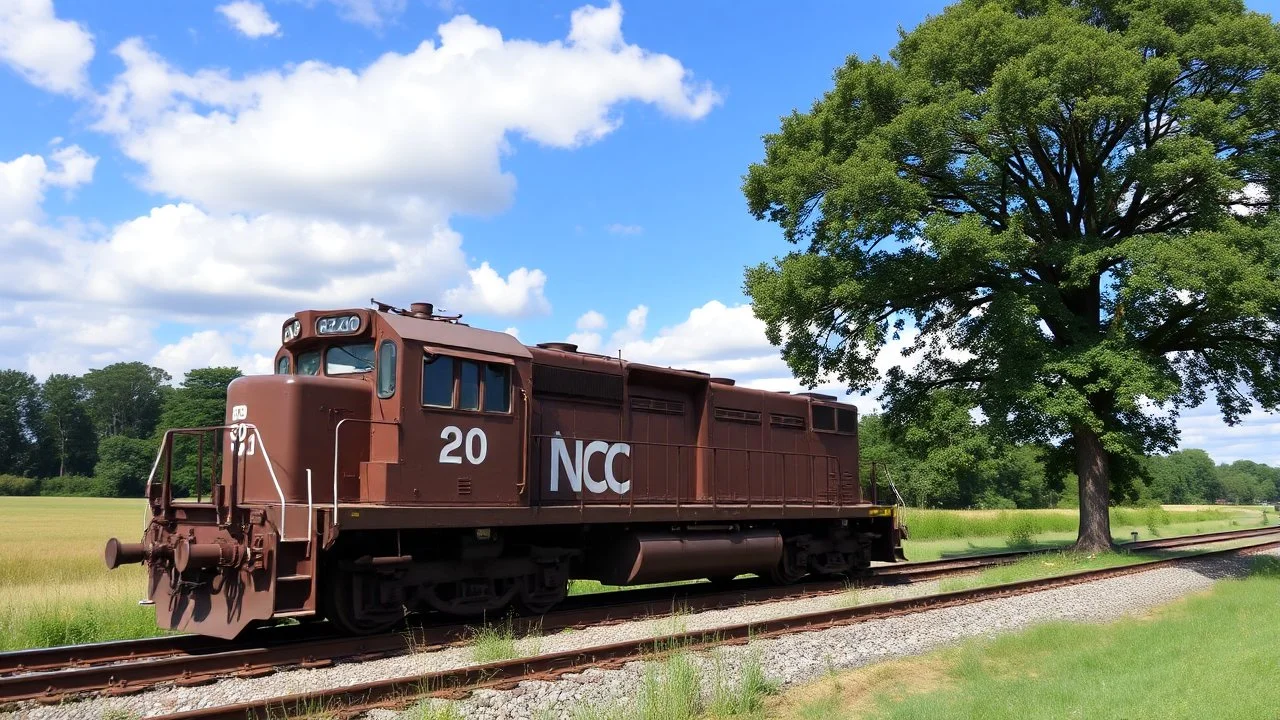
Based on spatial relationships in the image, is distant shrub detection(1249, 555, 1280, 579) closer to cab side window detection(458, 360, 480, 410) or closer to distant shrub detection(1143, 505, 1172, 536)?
cab side window detection(458, 360, 480, 410)

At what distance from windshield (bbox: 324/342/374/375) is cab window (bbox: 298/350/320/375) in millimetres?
166

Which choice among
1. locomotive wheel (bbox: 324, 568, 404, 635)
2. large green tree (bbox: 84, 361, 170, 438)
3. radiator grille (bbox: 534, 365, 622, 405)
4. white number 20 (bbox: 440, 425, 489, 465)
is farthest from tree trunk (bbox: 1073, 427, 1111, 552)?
large green tree (bbox: 84, 361, 170, 438)

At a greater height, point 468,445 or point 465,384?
point 465,384

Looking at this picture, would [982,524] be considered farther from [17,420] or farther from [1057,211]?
[17,420]

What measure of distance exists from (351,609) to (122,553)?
93.0 inches

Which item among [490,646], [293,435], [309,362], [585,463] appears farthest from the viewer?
[585,463]

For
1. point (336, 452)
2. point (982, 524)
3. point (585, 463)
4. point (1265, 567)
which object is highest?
point (336, 452)

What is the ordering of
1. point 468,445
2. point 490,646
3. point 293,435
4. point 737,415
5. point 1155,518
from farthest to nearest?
point 1155,518 < point 737,415 < point 468,445 < point 293,435 < point 490,646

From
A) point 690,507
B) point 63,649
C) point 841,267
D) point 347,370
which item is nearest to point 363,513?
point 347,370

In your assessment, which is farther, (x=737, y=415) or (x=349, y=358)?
(x=737, y=415)

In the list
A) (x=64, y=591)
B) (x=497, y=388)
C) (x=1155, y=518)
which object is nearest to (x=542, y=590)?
(x=497, y=388)

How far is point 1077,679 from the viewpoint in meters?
8.41

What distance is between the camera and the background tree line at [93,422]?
237ft

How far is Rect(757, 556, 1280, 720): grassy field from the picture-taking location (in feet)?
23.2
